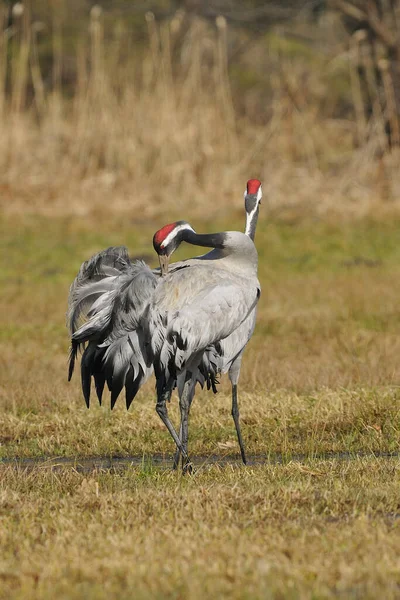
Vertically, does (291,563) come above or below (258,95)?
below

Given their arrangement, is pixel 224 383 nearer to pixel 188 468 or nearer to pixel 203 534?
pixel 188 468

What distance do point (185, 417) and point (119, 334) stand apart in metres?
0.60

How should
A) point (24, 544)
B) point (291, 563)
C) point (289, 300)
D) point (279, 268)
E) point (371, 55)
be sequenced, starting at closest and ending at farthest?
point (291, 563), point (24, 544), point (289, 300), point (279, 268), point (371, 55)

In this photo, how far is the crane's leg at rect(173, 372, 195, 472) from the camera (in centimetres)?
574

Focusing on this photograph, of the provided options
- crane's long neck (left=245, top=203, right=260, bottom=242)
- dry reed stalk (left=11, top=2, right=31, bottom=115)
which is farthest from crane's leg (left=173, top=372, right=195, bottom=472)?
dry reed stalk (left=11, top=2, right=31, bottom=115)

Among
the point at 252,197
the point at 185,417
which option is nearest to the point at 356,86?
the point at 252,197

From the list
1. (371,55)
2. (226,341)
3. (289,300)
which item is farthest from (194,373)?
(371,55)

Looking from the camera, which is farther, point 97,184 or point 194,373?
point 97,184

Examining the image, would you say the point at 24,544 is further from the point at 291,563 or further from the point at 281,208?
the point at 281,208

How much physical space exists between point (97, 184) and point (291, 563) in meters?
13.1

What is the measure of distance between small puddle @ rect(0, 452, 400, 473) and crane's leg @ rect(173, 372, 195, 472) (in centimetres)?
10

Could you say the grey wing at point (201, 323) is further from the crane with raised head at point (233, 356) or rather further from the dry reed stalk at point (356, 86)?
the dry reed stalk at point (356, 86)

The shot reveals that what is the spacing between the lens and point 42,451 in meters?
6.29

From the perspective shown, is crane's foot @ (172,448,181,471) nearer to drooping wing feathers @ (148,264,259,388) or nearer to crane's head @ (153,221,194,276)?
drooping wing feathers @ (148,264,259,388)
